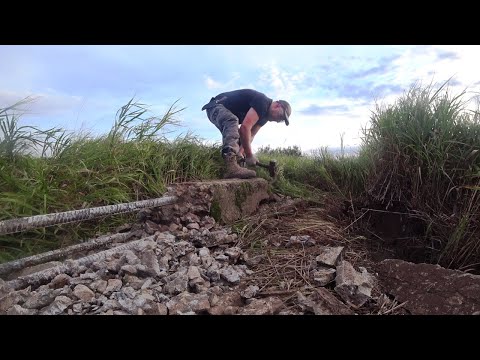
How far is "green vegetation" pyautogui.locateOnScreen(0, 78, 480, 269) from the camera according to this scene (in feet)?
7.66

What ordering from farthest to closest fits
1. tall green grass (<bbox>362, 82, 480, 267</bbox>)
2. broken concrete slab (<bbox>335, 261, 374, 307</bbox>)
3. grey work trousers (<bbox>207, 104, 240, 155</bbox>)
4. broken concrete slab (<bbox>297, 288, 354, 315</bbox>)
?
grey work trousers (<bbox>207, 104, 240, 155</bbox>), tall green grass (<bbox>362, 82, 480, 267</bbox>), broken concrete slab (<bbox>335, 261, 374, 307</bbox>), broken concrete slab (<bbox>297, 288, 354, 315</bbox>)

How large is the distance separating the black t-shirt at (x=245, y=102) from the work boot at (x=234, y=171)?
0.74 metres

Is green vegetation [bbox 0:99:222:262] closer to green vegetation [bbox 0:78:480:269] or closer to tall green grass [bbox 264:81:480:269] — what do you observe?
green vegetation [bbox 0:78:480:269]

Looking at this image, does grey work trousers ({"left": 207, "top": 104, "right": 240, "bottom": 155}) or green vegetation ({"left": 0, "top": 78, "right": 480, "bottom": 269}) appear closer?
green vegetation ({"left": 0, "top": 78, "right": 480, "bottom": 269})

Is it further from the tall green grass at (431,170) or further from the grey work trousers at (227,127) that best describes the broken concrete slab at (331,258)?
the grey work trousers at (227,127)

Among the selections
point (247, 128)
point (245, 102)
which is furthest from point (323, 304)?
point (245, 102)

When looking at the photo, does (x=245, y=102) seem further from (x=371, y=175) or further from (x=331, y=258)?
(x=331, y=258)

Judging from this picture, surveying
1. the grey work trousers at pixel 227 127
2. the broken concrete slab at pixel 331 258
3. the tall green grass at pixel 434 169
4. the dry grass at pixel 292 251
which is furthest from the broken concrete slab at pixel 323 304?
the grey work trousers at pixel 227 127

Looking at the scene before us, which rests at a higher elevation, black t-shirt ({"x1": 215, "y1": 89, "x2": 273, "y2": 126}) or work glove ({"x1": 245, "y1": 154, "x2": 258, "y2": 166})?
black t-shirt ({"x1": 215, "y1": 89, "x2": 273, "y2": 126})

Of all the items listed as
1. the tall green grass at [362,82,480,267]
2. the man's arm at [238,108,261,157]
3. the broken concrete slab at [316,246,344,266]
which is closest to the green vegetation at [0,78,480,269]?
the tall green grass at [362,82,480,267]

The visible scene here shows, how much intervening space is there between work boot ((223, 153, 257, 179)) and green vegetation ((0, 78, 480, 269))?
79 centimetres

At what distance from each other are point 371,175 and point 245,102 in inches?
87.2

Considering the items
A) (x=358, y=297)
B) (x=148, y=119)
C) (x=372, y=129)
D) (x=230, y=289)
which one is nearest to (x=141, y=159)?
(x=148, y=119)

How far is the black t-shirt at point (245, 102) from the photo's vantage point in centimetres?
452
